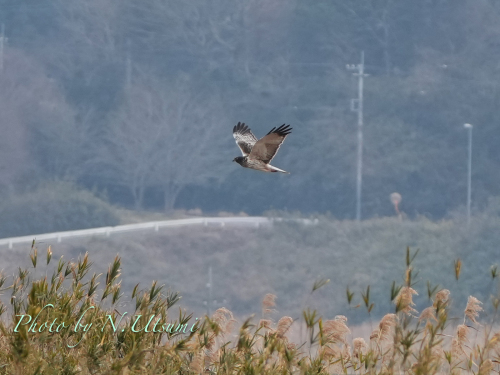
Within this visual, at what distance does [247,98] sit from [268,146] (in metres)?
66.6

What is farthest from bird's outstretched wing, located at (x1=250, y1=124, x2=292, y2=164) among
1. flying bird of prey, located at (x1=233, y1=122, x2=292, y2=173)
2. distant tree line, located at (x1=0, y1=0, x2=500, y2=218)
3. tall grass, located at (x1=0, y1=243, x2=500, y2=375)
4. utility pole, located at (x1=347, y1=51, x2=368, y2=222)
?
utility pole, located at (x1=347, y1=51, x2=368, y2=222)

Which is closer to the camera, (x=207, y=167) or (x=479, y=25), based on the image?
(x=207, y=167)

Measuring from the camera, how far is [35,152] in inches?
2697

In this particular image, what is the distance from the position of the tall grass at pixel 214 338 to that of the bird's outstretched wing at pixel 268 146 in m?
2.00

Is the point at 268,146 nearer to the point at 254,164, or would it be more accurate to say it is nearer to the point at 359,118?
the point at 254,164

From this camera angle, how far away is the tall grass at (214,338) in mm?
5180

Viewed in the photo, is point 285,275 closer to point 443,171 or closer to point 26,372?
point 443,171

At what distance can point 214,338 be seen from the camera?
6.06m

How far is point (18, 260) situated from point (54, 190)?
1515 centimetres

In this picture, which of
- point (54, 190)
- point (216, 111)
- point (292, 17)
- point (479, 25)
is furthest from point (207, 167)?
point (479, 25)

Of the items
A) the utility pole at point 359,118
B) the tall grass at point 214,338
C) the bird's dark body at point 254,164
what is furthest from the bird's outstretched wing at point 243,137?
the utility pole at point 359,118

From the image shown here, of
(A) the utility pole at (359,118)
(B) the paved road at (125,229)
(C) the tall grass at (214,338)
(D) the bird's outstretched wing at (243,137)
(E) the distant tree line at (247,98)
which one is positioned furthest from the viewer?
(E) the distant tree line at (247,98)

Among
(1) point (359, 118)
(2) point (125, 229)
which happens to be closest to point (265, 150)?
(2) point (125, 229)

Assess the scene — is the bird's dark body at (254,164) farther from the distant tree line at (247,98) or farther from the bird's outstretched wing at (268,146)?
the distant tree line at (247,98)
